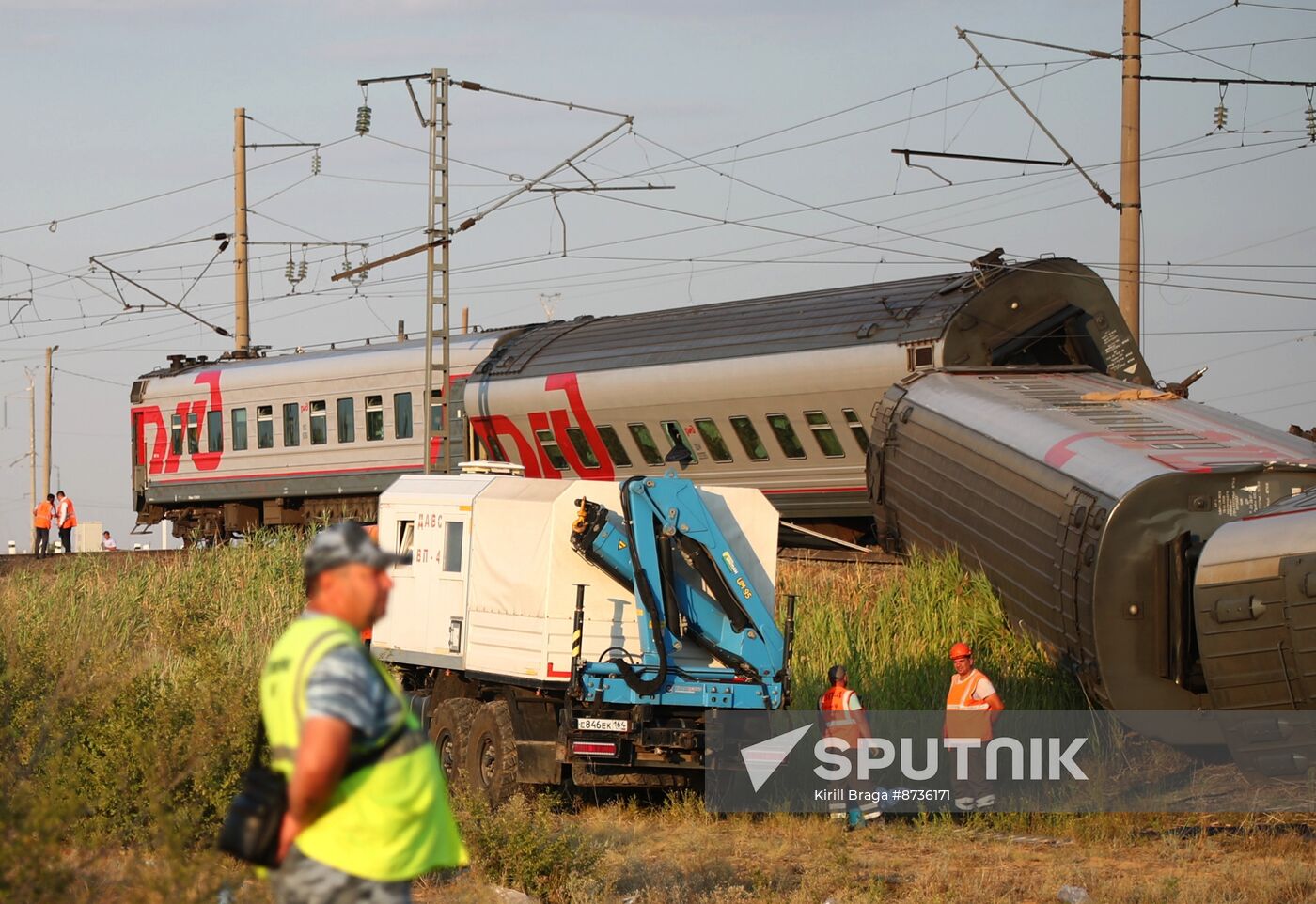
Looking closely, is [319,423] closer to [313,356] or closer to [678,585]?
[313,356]

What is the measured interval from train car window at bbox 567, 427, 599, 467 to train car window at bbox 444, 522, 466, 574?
12.2 metres

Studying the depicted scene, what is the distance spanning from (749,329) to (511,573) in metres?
11.8

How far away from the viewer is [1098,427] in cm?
1738

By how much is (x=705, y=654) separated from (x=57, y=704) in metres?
5.17

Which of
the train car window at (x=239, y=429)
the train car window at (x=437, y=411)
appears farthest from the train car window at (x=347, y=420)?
the train car window at (x=239, y=429)

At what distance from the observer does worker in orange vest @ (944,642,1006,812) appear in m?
14.5

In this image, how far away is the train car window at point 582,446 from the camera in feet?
91.1

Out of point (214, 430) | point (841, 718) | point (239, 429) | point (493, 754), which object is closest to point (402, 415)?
point (239, 429)

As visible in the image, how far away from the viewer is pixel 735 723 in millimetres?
14078

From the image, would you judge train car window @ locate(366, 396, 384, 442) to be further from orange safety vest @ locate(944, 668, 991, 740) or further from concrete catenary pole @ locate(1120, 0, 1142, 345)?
orange safety vest @ locate(944, 668, 991, 740)

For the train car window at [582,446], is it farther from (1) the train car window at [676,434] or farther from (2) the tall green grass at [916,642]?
(2) the tall green grass at [916,642]

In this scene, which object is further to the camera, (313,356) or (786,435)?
(313,356)

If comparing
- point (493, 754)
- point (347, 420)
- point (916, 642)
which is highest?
point (347, 420)

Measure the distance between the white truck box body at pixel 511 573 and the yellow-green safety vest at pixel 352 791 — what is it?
916 cm
